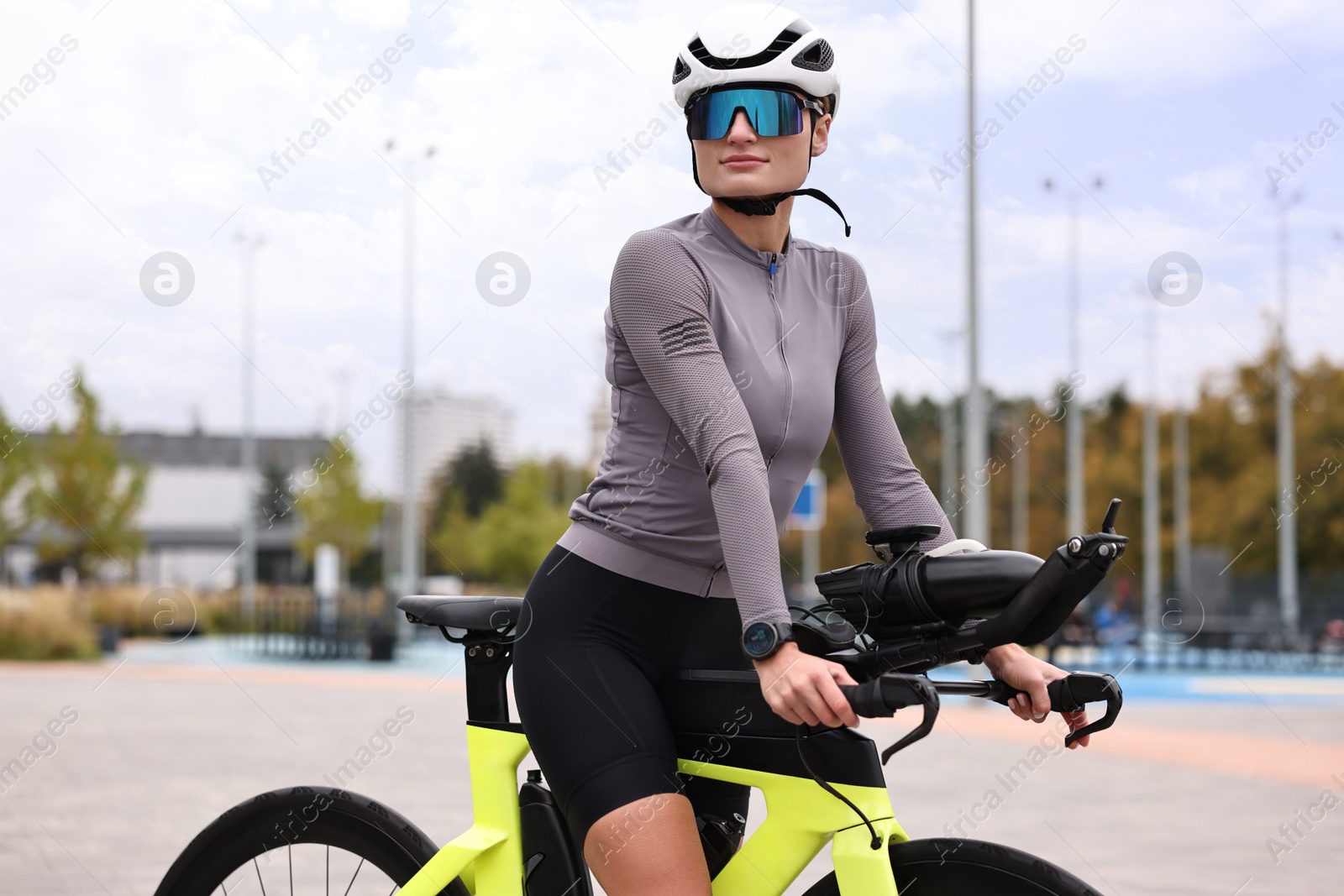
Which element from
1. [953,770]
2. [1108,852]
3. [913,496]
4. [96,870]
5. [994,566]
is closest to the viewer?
[994,566]

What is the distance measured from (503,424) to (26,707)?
8825 centimetres

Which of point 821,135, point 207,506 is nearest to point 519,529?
point 207,506

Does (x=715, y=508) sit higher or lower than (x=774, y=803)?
higher

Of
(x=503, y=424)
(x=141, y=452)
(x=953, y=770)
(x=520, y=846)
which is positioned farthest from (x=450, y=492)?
(x=520, y=846)

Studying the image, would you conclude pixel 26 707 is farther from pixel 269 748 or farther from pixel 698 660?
pixel 698 660

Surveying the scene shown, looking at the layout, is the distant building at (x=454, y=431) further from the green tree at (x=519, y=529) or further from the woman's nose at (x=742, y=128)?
the woman's nose at (x=742, y=128)

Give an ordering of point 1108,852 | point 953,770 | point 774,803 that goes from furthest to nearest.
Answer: point 953,770 < point 1108,852 < point 774,803

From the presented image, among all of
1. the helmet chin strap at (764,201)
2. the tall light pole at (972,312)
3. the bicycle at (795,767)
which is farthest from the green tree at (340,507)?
the helmet chin strap at (764,201)

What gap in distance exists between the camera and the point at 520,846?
246 cm

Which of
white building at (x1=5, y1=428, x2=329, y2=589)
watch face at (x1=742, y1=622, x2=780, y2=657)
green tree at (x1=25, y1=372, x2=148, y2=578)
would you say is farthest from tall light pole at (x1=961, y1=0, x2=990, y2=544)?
white building at (x1=5, y1=428, x2=329, y2=589)

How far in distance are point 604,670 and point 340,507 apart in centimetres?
5377

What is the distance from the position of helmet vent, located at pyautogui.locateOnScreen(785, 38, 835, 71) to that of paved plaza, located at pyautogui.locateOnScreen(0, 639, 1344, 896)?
3.86 feet

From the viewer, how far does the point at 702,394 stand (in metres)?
2.02

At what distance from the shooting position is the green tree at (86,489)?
126 feet
